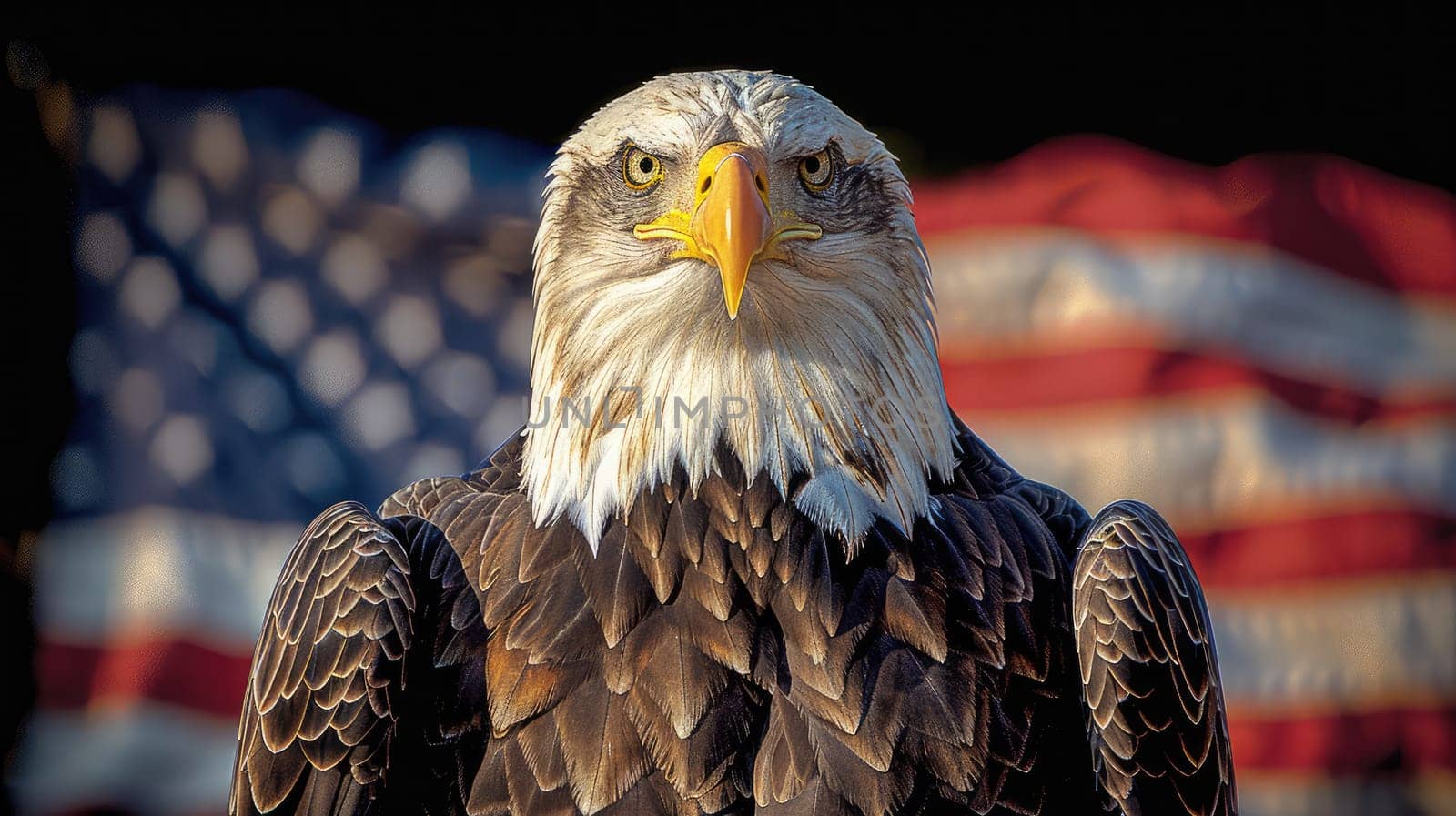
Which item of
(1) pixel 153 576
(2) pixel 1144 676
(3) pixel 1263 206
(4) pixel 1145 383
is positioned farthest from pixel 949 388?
(1) pixel 153 576

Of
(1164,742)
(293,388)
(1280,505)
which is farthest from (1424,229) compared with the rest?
(293,388)

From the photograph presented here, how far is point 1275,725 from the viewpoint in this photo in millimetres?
3668

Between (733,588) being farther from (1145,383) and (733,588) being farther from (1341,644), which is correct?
(1341,644)

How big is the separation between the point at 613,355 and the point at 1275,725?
2991 mm

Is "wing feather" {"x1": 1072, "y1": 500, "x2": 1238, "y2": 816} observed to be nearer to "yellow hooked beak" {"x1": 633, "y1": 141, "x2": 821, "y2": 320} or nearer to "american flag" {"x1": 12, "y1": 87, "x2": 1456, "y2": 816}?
"yellow hooked beak" {"x1": 633, "y1": 141, "x2": 821, "y2": 320}

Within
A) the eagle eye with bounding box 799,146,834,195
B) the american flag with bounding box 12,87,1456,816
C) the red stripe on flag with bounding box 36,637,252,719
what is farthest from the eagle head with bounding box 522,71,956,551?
the red stripe on flag with bounding box 36,637,252,719

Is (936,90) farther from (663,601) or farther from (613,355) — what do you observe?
(663,601)

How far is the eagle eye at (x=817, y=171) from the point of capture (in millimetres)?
1817

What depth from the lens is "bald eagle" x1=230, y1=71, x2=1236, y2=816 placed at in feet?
5.49

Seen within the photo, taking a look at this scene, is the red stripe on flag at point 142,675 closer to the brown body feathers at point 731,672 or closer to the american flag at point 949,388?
the american flag at point 949,388

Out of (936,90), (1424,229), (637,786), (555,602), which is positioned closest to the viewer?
(637,786)

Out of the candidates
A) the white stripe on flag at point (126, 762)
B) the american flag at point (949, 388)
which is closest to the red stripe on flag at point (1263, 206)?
the american flag at point (949, 388)

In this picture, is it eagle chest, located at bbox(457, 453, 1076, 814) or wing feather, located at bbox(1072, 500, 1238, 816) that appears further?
wing feather, located at bbox(1072, 500, 1238, 816)

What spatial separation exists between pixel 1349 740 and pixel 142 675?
403cm
